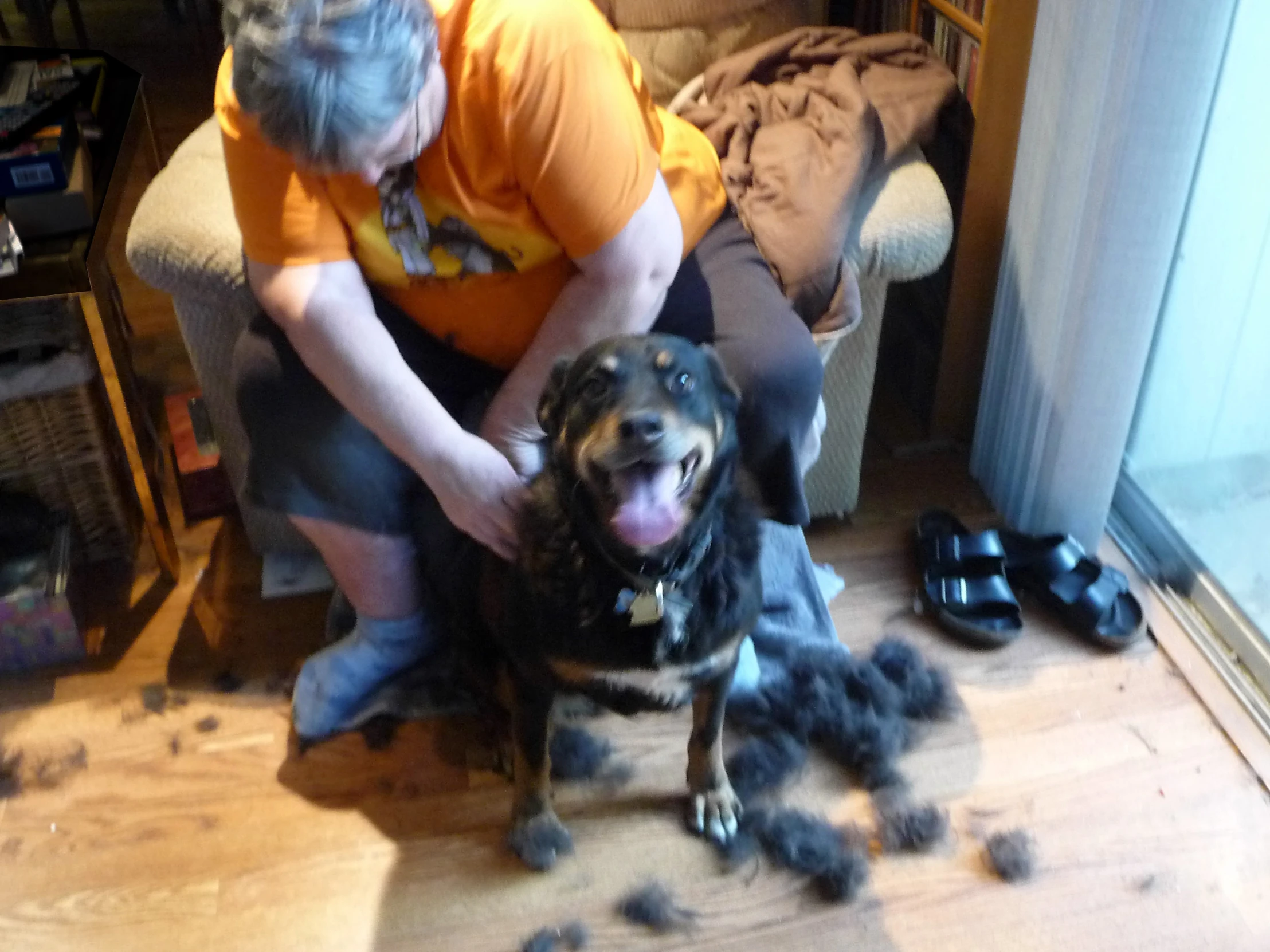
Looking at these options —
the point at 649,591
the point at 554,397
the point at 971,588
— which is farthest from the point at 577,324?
the point at 971,588

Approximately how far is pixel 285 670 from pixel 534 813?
0.51m

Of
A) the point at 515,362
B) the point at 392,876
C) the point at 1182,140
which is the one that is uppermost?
the point at 1182,140

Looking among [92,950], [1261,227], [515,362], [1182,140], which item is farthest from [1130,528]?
[92,950]

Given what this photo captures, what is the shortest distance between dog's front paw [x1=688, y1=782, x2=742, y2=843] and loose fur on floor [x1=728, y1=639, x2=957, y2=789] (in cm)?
16

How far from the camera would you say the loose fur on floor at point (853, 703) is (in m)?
1.43

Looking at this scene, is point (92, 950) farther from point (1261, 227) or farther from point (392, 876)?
point (1261, 227)

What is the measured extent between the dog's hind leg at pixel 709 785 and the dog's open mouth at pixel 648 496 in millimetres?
313

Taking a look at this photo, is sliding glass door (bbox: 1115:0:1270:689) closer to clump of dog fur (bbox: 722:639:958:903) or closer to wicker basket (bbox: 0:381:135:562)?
clump of dog fur (bbox: 722:639:958:903)

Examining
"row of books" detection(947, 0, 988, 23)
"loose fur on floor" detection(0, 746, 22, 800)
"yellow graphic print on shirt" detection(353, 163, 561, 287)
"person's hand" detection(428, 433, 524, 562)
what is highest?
"row of books" detection(947, 0, 988, 23)

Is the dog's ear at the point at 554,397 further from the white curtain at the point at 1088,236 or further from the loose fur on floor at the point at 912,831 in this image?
the white curtain at the point at 1088,236

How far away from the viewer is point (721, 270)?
142 cm

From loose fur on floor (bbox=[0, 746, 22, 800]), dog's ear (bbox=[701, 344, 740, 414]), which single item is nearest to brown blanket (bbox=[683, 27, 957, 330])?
dog's ear (bbox=[701, 344, 740, 414])

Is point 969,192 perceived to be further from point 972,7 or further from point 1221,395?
point 1221,395

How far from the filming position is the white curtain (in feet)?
4.34
